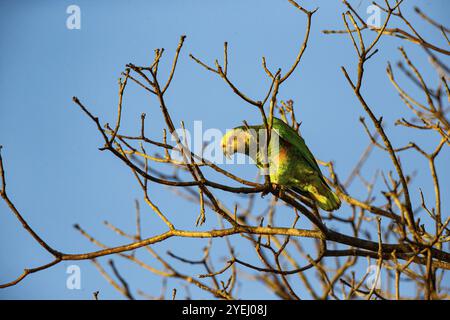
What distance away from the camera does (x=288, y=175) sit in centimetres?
613

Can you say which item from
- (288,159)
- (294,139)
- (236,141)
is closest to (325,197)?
(288,159)

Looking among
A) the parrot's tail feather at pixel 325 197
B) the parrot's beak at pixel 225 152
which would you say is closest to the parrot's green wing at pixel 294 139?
the parrot's tail feather at pixel 325 197

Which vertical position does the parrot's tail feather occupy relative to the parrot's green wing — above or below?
below

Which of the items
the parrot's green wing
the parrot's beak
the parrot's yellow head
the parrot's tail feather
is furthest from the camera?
the parrot's beak

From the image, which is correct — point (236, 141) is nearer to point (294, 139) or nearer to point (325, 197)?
point (294, 139)

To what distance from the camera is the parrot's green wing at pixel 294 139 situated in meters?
6.17

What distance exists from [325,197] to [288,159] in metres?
0.64

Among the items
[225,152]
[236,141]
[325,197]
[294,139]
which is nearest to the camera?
[325,197]

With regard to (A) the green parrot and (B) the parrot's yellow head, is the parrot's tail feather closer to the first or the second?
(A) the green parrot

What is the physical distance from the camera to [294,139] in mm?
6238

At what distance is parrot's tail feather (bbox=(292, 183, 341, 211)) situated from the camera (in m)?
6.06

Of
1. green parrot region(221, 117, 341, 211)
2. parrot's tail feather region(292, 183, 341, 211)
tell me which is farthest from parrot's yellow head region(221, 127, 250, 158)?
parrot's tail feather region(292, 183, 341, 211)
